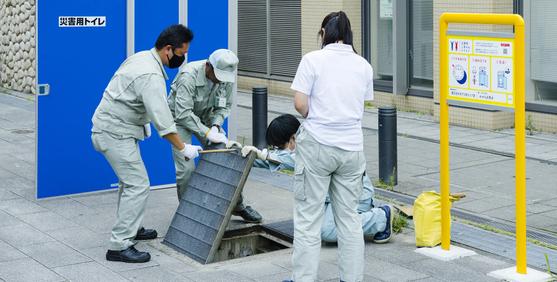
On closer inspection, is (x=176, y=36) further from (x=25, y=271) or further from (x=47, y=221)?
(x=47, y=221)

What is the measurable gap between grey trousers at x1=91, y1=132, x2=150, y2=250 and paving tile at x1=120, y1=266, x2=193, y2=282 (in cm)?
35

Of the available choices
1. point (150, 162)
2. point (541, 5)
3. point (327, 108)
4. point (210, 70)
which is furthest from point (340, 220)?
point (541, 5)

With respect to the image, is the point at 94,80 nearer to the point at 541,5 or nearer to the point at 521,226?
the point at 521,226

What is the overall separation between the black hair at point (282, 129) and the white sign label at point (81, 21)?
128 inches

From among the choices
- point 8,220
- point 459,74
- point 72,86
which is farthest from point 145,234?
point 459,74

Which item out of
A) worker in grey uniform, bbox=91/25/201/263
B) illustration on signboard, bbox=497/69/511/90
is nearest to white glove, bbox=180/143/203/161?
worker in grey uniform, bbox=91/25/201/263

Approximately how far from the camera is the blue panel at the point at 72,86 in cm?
940

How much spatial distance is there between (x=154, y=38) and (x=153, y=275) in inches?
138

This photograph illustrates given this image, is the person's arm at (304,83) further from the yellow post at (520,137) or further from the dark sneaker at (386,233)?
the dark sneaker at (386,233)

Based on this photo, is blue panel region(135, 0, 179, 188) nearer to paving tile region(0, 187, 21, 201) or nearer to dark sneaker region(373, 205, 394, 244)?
paving tile region(0, 187, 21, 201)

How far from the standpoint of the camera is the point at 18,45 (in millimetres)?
19750

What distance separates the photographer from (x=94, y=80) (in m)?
9.70

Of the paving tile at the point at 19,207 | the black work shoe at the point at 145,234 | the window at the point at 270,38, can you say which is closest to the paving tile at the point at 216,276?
the black work shoe at the point at 145,234

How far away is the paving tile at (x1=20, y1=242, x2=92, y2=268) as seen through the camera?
7.42 metres
